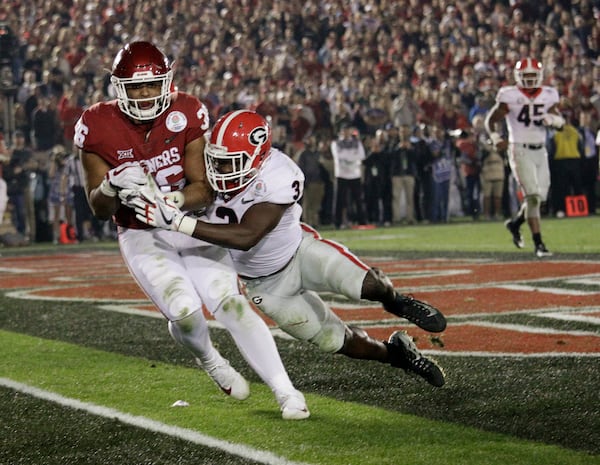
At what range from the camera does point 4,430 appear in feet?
13.9

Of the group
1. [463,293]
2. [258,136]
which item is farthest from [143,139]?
[463,293]

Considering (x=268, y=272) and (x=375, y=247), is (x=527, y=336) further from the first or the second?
(x=375, y=247)

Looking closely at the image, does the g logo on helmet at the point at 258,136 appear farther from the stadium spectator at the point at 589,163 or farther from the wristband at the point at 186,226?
the stadium spectator at the point at 589,163

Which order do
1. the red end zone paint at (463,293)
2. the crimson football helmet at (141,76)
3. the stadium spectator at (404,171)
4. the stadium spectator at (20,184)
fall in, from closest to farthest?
the crimson football helmet at (141,76), the red end zone paint at (463,293), the stadium spectator at (20,184), the stadium spectator at (404,171)

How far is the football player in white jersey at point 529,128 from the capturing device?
35.4ft

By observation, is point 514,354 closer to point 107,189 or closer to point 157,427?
point 157,427

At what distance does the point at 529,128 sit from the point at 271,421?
724 cm

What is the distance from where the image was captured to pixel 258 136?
4.39m

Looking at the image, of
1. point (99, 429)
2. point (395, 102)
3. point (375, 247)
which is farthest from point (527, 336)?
point (395, 102)

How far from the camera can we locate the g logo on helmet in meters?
4.38

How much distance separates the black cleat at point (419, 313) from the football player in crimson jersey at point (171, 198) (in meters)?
0.63

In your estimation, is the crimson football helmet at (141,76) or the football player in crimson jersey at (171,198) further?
the crimson football helmet at (141,76)

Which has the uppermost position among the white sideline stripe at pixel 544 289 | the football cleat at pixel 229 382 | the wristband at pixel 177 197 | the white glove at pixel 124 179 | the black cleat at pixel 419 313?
the white glove at pixel 124 179

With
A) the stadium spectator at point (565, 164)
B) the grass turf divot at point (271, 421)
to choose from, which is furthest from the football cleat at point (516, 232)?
the grass turf divot at point (271, 421)
